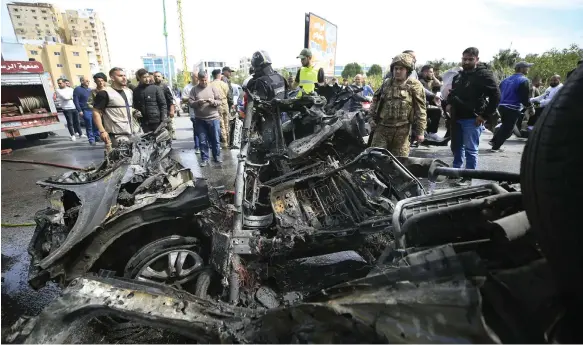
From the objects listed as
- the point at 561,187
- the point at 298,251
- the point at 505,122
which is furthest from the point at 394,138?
the point at 505,122

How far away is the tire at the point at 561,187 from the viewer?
883mm

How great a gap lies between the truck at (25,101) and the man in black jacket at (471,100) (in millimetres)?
10762

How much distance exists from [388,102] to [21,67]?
10497 mm

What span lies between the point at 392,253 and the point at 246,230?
1.20m

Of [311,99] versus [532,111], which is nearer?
[311,99]

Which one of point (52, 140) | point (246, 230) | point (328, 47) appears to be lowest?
point (52, 140)

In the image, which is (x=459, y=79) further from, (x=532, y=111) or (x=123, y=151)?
(x=532, y=111)

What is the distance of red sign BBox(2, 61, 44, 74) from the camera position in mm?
8555

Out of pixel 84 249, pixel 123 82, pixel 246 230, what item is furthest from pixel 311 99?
pixel 123 82

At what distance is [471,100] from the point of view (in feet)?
15.3

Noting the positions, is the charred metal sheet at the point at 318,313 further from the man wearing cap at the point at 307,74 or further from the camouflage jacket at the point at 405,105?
the man wearing cap at the point at 307,74

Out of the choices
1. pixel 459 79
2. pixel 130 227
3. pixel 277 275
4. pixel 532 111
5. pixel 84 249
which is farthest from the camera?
pixel 532 111

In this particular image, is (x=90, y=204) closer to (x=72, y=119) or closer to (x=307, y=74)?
(x=307, y=74)

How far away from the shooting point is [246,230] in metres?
2.41
